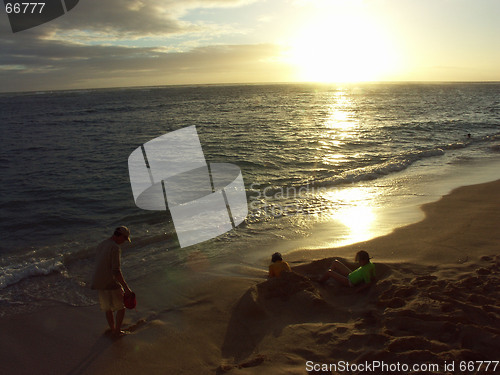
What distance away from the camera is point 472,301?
16.0 feet

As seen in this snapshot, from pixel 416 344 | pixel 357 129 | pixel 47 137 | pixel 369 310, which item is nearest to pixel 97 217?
pixel 369 310

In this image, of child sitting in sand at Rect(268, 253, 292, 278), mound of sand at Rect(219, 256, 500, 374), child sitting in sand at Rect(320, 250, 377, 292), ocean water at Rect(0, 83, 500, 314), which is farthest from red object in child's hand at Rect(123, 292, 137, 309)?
child sitting in sand at Rect(320, 250, 377, 292)

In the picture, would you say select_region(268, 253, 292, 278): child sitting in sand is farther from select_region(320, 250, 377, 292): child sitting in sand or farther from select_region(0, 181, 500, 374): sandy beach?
select_region(320, 250, 377, 292): child sitting in sand

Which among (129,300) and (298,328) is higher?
(129,300)

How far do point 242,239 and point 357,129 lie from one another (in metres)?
25.0

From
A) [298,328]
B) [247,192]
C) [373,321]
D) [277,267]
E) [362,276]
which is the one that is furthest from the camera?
[247,192]

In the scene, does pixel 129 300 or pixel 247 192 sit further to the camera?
pixel 247 192

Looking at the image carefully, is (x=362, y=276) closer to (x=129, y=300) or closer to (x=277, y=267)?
(x=277, y=267)

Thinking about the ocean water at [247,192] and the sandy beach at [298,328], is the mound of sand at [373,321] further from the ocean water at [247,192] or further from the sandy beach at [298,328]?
the ocean water at [247,192]

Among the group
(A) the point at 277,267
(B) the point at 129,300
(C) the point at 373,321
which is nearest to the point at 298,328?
(C) the point at 373,321

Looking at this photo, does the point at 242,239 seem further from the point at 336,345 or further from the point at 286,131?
the point at 286,131

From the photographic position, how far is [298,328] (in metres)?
4.88

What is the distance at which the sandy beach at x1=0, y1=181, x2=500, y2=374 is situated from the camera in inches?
161

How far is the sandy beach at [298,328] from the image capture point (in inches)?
161
